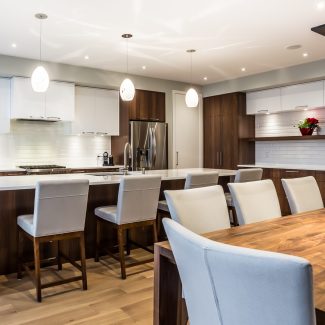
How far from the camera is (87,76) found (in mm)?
5883

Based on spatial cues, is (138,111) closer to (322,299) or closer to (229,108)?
(229,108)

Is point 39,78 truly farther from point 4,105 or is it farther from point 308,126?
point 308,126

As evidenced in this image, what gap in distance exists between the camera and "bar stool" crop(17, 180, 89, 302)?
256 cm

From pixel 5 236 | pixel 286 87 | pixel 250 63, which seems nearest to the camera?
pixel 5 236

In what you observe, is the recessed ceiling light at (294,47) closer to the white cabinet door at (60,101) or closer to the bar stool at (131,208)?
the bar stool at (131,208)

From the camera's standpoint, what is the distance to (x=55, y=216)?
2641mm

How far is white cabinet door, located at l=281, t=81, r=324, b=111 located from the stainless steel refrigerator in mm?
2308

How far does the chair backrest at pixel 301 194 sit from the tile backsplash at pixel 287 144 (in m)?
3.61

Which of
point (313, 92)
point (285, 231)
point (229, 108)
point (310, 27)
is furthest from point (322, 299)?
point (229, 108)

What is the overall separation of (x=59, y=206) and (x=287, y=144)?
16.8ft

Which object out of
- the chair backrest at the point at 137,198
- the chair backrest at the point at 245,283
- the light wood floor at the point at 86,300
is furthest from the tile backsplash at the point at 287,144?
the chair backrest at the point at 245,283

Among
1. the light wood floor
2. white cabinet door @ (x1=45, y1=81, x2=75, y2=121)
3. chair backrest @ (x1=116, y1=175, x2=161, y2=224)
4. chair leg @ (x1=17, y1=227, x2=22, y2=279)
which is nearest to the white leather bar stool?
chair backrest @ (x1=116, y1=175, x2=161, y2=224)

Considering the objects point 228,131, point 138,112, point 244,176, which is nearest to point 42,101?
point 138,112

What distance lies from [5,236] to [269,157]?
5282 millimetres
